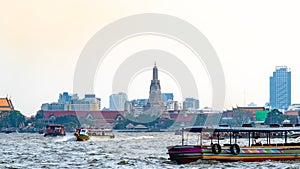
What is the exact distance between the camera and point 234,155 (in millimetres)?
73562

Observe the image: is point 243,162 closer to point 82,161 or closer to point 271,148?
point 271,148

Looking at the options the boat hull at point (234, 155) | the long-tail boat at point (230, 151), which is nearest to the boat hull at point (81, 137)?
the long-tail boat at point (230, 151)

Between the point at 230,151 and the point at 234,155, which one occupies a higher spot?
the point at 230,151

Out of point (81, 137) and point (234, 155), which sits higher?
point (81, 137)

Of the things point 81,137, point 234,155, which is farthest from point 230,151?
point 81,137

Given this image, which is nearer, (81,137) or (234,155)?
(234,155)

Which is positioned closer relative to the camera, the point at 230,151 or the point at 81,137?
the point at 230,151

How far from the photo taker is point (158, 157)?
83375mm

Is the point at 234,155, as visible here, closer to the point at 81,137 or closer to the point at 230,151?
the point at 230,151

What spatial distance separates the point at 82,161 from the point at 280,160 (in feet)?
58.3

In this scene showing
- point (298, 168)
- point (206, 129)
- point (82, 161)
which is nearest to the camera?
point (298, 168)

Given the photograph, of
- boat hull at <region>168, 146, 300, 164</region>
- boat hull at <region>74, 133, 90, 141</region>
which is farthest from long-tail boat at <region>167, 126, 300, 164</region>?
boat hull at <region>74, 133, 90, 141</region>

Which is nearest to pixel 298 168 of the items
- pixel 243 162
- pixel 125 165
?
pixel 243 162

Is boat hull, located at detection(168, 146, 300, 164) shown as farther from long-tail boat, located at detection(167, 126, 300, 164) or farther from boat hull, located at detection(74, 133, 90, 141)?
boat hull, located at detection(74, 133, 90, 141)
